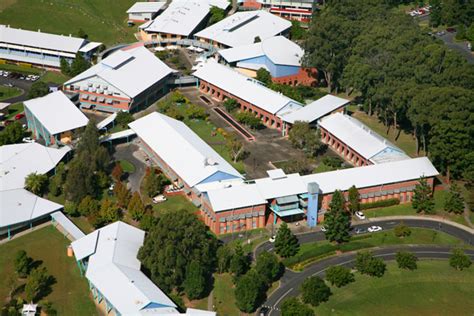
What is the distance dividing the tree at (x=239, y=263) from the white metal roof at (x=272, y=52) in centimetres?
8358

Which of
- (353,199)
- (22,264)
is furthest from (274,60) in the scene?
(22,264)

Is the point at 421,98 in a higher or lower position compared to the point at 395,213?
higher

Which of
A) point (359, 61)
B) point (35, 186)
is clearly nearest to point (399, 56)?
point (359, 61)

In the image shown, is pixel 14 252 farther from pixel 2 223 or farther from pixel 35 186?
pixel 35 186

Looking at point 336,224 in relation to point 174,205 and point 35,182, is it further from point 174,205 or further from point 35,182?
point 35,182

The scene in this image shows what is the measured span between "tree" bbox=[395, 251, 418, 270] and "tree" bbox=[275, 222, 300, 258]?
675 inches

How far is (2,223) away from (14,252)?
6244 mm

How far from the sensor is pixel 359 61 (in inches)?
6373

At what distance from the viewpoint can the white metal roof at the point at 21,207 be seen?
4756 inches

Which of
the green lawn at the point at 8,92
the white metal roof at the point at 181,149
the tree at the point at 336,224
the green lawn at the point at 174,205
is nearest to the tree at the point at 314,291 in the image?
the tree at the point at 336,224

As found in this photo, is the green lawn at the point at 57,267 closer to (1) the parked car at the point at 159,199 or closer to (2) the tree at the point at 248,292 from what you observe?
(1) the parked car at the point at 159,199

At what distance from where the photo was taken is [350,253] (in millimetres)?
116125

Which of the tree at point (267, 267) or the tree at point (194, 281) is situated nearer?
the tree at point (194, 281)

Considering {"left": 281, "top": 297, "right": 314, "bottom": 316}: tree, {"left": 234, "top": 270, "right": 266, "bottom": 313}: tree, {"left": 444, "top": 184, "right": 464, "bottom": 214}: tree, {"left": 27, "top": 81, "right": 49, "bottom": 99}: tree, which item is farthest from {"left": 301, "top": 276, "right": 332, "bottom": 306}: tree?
{"left": 27, "top": 81, "right": 49, "bottom": 99}: tree
